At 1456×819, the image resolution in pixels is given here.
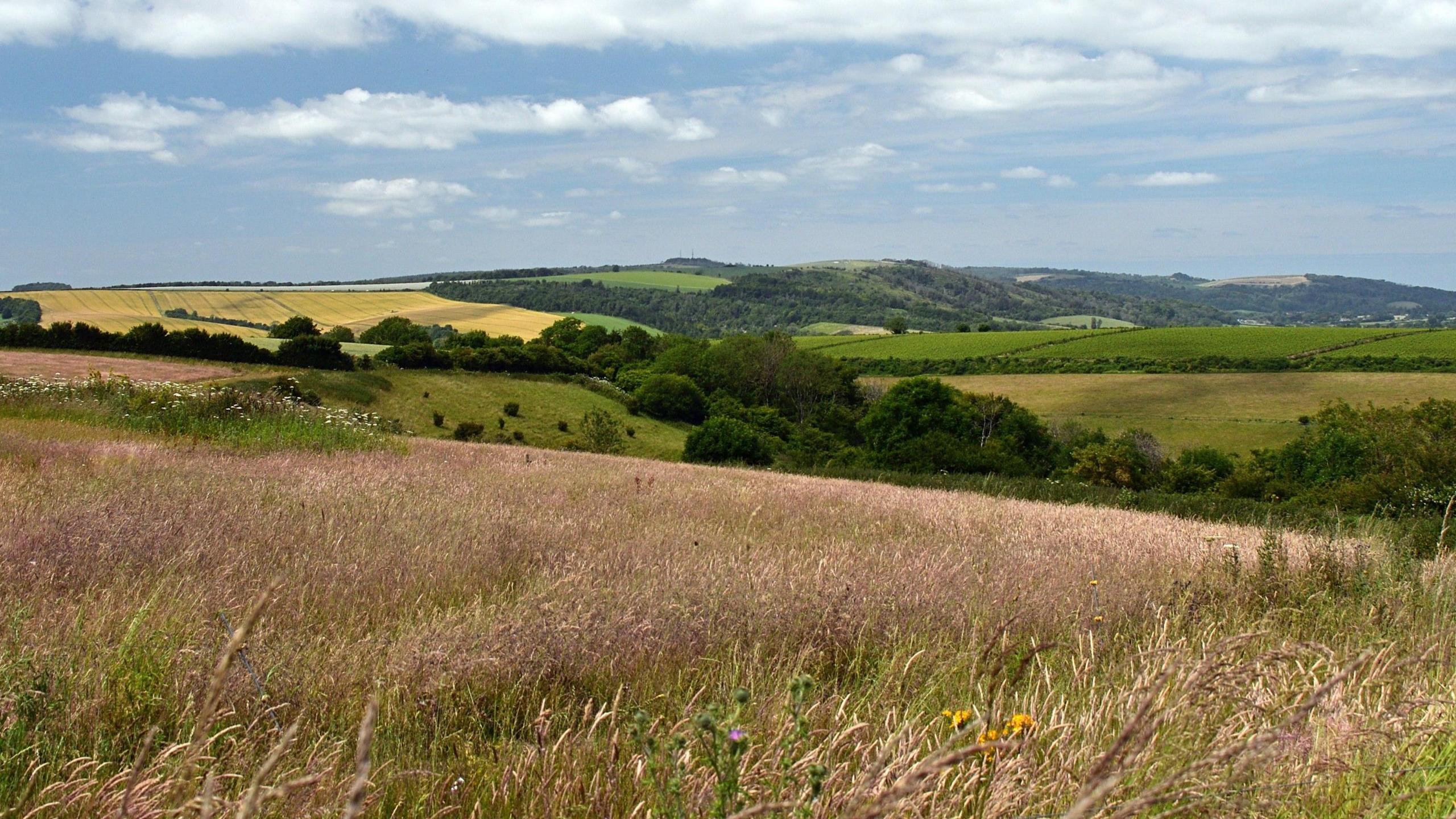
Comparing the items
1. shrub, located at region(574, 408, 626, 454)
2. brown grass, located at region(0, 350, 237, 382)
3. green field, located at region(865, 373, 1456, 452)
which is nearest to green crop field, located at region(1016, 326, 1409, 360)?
green field, located at region(865, 373, 1456, 452)

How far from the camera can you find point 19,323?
67.6 m

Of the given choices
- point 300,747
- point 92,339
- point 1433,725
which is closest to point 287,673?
point 300,747

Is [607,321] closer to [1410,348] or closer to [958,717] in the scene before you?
[1410,348]

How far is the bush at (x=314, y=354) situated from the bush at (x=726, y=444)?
30.0 metres

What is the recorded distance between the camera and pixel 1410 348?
10600cm

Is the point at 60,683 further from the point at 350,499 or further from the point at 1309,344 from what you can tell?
the point at 1309,344

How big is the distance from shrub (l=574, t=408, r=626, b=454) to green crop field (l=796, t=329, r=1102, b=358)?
66.8 metres

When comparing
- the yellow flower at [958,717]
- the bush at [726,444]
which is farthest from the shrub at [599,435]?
the yellow flower at [958,717]

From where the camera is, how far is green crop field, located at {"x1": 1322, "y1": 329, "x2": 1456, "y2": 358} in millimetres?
101812

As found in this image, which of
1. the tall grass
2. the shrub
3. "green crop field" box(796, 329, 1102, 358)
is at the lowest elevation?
the shrub

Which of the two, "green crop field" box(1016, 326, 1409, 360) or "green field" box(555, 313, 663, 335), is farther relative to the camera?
"green field" box(555, 313, 663, 335)

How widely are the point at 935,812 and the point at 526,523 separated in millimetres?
4919

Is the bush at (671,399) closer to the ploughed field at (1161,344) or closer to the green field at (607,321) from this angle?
the green field at (607,321)

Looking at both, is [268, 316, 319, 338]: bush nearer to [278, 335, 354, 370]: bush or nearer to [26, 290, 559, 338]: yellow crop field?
[26, 290, 559, 338]: yellow crop field
